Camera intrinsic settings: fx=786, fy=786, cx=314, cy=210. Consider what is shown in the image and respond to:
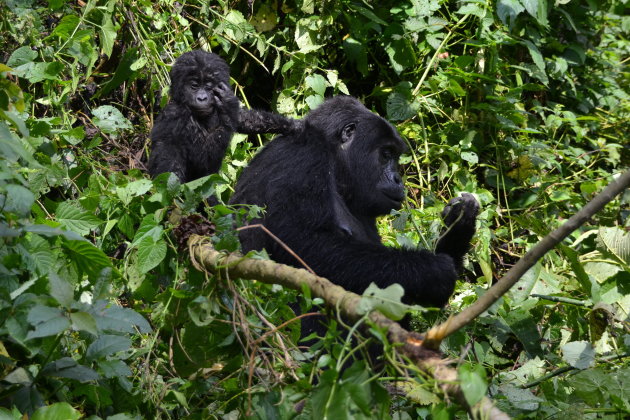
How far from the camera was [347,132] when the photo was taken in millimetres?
4336

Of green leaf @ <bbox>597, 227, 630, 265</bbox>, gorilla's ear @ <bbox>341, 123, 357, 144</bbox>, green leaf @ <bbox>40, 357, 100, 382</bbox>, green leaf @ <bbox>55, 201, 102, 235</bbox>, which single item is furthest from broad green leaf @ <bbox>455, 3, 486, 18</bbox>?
green leaf @ <bbox>40, 357, 100, 382</bbox>

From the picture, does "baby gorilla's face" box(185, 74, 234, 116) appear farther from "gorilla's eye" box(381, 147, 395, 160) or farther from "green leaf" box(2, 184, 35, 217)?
"green leaf" box(2, 184, 35, 217)

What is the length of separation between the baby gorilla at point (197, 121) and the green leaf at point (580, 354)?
216cm

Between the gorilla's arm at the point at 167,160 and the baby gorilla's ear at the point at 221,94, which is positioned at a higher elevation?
the baby gorilla's ear at the point at 221,94

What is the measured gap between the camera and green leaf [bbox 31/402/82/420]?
2.24 meters

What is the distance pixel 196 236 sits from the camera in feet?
9.20

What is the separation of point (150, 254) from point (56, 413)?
713mm

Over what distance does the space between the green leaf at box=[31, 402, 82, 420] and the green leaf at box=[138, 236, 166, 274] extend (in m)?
0.64

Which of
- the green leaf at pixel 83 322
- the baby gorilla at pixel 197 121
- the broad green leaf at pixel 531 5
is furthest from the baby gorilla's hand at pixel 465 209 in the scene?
the green leaf at pixel 83 322

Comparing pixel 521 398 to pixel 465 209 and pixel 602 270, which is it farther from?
pixel 465 209

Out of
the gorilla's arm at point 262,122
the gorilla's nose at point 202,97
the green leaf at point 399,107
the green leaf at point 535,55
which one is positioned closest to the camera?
the gorilla's nose at point 202,97

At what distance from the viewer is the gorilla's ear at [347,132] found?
170 inches

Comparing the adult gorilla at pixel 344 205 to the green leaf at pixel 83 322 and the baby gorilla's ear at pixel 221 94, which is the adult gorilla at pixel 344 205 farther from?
the green leaf at pixel 83 322

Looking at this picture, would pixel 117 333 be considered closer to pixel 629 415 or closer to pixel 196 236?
pixel 196 236
